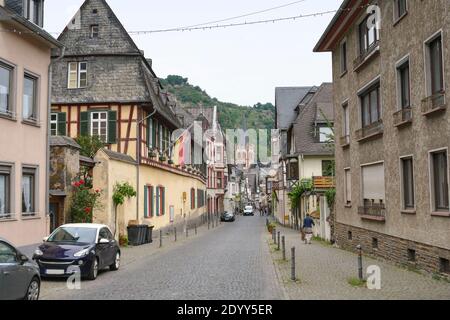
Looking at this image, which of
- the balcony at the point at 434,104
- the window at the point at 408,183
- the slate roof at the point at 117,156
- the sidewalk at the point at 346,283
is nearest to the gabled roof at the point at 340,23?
the balcony at the point at 434,104

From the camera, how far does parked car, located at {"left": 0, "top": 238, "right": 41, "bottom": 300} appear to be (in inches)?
372

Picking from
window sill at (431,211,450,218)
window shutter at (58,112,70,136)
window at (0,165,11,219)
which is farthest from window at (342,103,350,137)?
window shutter at (58,112,70,136)

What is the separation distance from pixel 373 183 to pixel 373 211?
3.12 feet

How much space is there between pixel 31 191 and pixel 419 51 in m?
12.2

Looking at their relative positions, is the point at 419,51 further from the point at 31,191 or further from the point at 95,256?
the point at 31,191

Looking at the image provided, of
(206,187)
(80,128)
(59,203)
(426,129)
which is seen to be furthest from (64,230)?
(206,187)

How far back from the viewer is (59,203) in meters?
20.9

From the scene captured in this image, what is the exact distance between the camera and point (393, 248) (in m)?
17.1

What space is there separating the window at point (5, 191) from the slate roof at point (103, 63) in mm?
13500

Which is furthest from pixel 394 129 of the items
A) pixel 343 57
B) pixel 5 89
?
pixel 5 89

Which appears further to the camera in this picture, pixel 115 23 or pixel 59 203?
pixel 115 23

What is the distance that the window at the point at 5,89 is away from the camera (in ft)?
53.7

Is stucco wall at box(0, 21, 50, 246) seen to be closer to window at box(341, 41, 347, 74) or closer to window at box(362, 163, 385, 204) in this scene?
window at box(362, 163, 385, 204)

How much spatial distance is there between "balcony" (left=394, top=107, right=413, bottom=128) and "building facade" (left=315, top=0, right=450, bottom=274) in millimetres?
29
